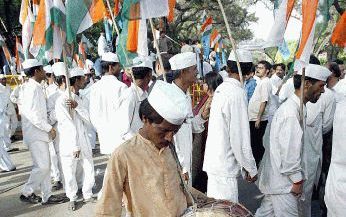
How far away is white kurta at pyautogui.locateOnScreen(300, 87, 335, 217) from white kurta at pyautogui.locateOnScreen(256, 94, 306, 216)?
0.33m

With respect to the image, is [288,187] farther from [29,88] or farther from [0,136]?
[0,136]

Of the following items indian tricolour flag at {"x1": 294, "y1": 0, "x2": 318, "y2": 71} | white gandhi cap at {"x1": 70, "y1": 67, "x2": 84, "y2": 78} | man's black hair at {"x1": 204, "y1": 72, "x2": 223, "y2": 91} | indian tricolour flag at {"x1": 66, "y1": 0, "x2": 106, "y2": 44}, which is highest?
indian tricolour flag at {"x1": 66, "y1": 0, "x2": 106, "y2": 44}

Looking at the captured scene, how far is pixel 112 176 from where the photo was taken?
2.43 m

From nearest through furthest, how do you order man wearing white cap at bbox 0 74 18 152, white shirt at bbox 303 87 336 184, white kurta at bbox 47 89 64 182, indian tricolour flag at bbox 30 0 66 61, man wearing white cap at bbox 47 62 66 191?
white shirt at bbox 303 87 336 184, indian tricolour flag at bbox 30 0 66 61, man wearing white cap at bbox 47 62 66 191, white kurta at bbox 47 89 64 182, man wearing white cap at bbox 0 74 18 152

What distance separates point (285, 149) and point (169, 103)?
1.86m

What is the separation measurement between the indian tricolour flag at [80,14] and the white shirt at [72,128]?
4.44 feet

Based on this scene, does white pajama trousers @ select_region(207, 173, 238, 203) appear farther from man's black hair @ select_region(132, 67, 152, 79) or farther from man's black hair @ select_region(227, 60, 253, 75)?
man's black hair @ select_region(132, 67, 152, 79)

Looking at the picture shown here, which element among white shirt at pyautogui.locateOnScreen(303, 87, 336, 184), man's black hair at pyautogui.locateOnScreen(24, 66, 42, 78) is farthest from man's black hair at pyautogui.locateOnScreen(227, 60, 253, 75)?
man's black hair at pyautogui.locateOnScreen(24, 66, 42, 78)

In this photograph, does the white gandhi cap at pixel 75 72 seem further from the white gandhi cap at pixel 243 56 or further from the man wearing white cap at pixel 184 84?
the white gandhi cap at pixel 243 56

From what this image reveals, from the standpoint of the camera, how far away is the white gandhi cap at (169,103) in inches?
92.1

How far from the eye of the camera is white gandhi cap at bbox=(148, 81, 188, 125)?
2.34 meters

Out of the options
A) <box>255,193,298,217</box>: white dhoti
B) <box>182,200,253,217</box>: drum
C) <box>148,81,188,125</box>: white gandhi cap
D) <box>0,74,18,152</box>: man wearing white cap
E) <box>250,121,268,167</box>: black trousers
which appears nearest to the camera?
<box>148,81,188,125</box>: white gandhi cap

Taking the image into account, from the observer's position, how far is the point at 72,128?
645 cm

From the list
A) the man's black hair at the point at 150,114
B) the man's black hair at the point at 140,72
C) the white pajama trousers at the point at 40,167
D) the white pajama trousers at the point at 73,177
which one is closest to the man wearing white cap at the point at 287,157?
the man's black hair at the point at 140,72
